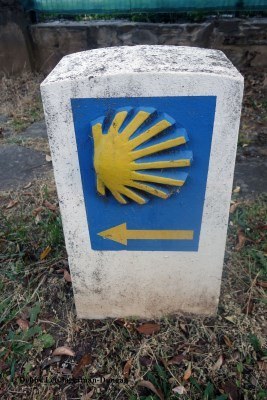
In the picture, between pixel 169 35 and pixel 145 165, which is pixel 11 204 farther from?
pixel 169 35

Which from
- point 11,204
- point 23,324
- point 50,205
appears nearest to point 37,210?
point 50,205

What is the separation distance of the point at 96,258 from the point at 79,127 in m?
0.59

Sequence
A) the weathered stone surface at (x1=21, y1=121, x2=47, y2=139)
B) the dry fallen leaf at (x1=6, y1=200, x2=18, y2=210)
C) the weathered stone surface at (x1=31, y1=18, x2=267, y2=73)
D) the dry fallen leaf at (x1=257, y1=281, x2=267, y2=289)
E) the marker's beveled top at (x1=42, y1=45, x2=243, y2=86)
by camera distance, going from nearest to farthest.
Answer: the marker's beveled top at (x1=42, y1=45, x2=243, y2=86)
the dry fallen leaf at (x1=257, y1=281, x2=267, y2=289)
the dry fallen leaf at (x1=6, y1=200, x2=18, y2=210)
the weathered stone surface at (x1=21, y1=121, x2=47, y2=139)
the weathered stone surface at (x1=31, y1=18, x2=267, y2=73)

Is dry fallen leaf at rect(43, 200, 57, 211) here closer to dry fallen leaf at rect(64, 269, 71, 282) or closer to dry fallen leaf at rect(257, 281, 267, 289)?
dry fallen leaf at rect(64, 269, 71, 282)

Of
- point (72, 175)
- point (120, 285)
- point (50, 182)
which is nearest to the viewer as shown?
point (72, 175)

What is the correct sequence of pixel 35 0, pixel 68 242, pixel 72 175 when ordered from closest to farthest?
pixel 72 175, pixel 68 242, pixel 35 0

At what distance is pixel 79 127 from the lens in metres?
1.29

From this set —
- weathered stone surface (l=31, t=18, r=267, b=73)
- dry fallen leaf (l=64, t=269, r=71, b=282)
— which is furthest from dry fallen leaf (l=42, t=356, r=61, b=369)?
weathered stone surface (l=31, t=18, r=267, b=73)

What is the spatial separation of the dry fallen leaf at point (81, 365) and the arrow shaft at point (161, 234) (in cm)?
59

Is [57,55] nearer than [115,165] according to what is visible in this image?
No

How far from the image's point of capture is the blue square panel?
1.24 meters

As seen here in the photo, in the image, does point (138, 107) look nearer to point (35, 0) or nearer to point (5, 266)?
point (5, 266)

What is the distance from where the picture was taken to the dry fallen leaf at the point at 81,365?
1.62m

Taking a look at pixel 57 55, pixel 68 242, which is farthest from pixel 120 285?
pixel 57 55
